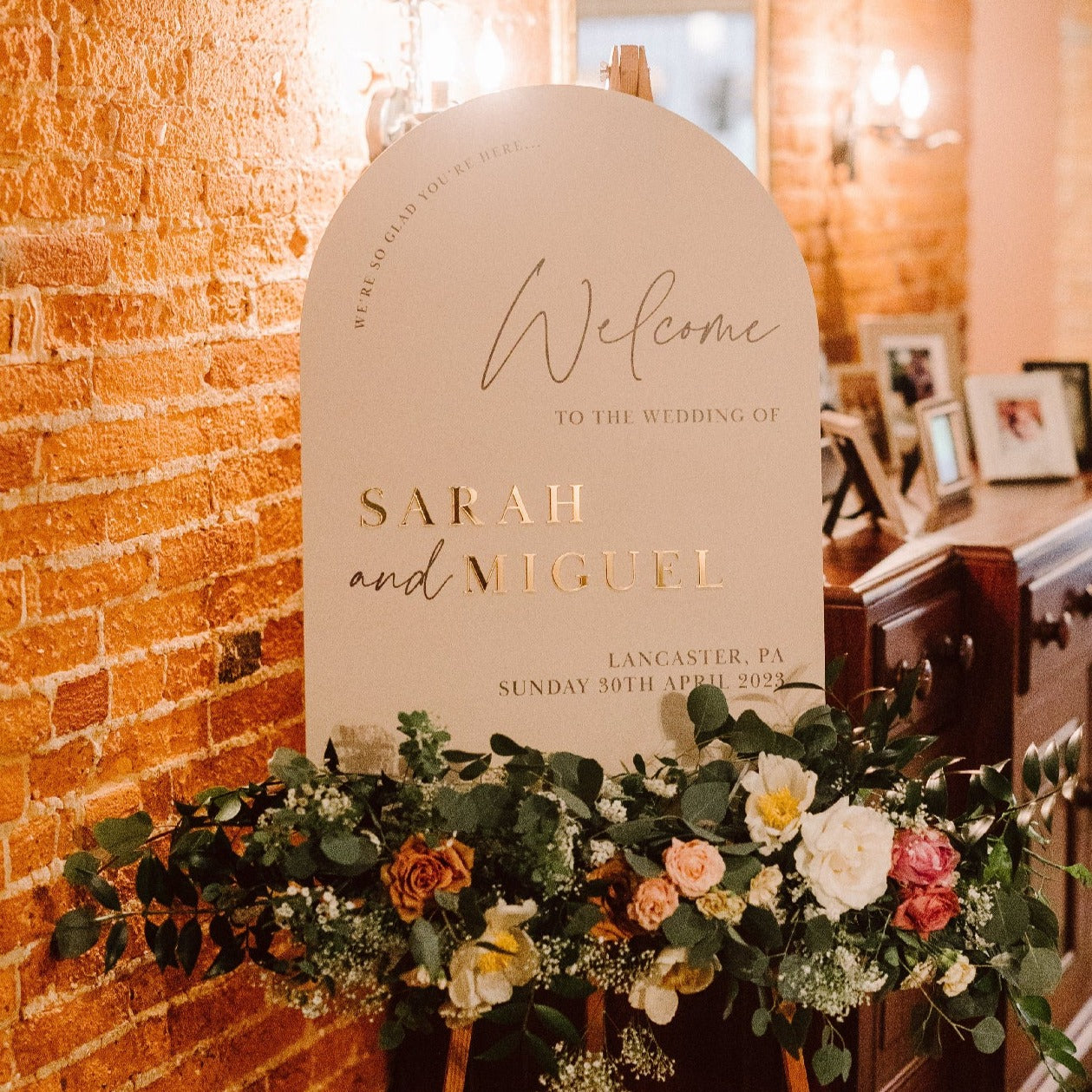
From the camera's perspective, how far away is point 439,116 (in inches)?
54.4

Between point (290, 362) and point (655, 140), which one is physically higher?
point (655, 140)

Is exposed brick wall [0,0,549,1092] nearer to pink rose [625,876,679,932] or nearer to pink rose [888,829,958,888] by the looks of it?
pink rose [625,876,679,932]

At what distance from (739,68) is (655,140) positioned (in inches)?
58.7

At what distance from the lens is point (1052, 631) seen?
220 cm

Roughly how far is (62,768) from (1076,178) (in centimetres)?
325

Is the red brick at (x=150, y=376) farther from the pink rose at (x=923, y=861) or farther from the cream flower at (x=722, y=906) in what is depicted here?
the pink rose at (x=923, y=861)

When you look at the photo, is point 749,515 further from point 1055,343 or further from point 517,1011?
point 1055,343

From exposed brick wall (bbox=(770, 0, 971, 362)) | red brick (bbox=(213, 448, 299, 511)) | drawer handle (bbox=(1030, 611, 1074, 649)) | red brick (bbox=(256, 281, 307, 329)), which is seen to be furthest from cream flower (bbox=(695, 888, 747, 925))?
exposed brick wall (bbox=(770, 0, 971, 362))

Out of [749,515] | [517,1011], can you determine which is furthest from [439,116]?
[517,1011]

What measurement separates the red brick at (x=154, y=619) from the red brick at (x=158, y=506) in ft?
0.29

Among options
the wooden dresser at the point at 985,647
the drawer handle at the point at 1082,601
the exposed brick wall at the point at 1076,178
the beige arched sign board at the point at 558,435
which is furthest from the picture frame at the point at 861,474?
the exposed brick wall at the point at 1076,178

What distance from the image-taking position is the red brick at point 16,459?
4.56 ft

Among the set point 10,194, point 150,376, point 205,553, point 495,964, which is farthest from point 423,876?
point 10,194

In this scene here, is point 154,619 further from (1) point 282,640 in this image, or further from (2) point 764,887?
(2) point 764,887
